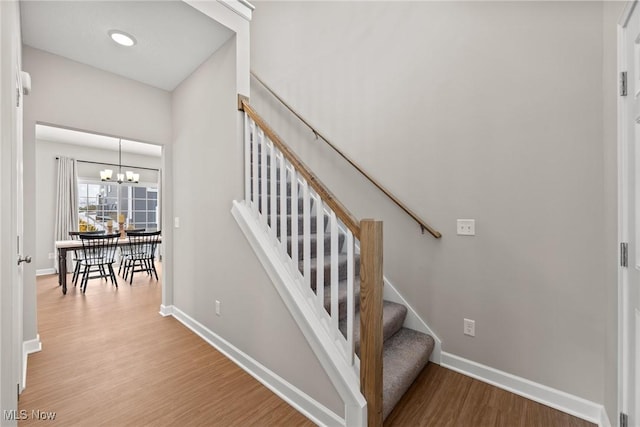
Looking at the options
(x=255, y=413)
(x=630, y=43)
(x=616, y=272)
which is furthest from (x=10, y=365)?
(x=630, y=43)

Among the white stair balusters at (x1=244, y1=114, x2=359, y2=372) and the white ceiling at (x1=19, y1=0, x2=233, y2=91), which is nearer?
the white stair balusters at (x1=244, y1=114, x2=359, y2=372)

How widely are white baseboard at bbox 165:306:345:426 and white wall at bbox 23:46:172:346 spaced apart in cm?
147

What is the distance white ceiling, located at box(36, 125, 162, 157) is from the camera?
5.00m

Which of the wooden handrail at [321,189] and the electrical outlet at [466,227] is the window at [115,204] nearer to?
the wooden handrail at [321,189]

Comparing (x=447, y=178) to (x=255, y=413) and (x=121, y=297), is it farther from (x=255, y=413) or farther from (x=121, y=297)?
(x=121, y=297)

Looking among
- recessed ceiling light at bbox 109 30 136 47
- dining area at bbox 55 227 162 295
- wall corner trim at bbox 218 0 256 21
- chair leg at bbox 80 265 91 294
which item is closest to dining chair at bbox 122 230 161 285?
dining area at bbox 55 227 162 295

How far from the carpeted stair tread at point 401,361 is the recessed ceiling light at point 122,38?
3198 millimetres

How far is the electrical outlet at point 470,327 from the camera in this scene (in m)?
1.99

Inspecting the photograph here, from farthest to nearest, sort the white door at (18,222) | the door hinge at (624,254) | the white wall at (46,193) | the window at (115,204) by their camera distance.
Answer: the window at (115,204) < the white wall at (46,193) < the white door at (18,222) < the door hinge at (624,254)

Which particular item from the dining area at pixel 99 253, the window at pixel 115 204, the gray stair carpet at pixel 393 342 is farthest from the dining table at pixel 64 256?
the gray stair carpet at pixel 393 342

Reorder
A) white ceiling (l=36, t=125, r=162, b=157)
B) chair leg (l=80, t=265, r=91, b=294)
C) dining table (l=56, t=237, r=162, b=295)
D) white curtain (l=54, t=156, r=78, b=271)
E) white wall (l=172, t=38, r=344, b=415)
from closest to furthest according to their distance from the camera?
white wall (l=172, t=38, r=344, b=415)
dining table (l=56, t=237, r=162, b=295)
chair leg (l=80, t=265, r=91, b=294)
white ceiling (l=36, t=125, r=162, b=157)
white curtain (l=54, t=156, r=78, b=271)

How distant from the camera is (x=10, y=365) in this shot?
128 centimetres

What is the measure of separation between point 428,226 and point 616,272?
40.4 inches

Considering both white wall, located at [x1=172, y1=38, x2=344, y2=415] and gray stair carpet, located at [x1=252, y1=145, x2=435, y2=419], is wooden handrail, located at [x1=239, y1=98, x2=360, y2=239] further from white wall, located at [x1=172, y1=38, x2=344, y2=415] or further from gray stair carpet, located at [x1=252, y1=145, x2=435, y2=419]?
white wall, located at [x1=172, y1=38, x2=344, y2=415]
